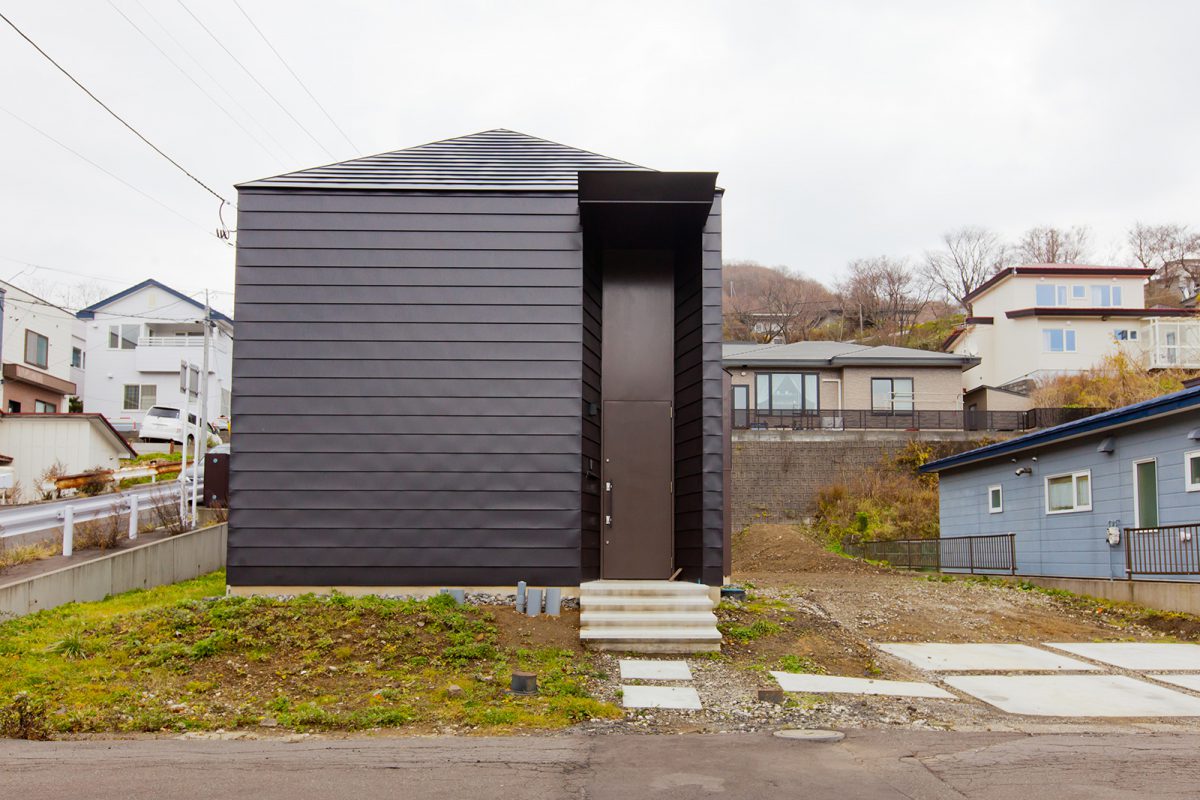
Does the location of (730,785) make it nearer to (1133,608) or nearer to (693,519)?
(693,519)

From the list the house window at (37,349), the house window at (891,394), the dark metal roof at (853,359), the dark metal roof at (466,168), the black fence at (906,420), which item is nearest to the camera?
the dark metal roof at (466,168)

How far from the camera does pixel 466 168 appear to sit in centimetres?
1144

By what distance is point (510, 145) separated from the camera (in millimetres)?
12258

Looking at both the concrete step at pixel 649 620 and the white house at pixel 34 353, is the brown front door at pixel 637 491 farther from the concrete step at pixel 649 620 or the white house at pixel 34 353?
the white house at pixel 34 353

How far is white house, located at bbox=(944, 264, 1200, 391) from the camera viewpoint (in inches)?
1590

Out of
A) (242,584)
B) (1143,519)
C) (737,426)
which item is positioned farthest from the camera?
(737,426)

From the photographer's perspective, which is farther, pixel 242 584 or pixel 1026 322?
pixel 1026 322

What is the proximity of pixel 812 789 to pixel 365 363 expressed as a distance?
23.7 ft

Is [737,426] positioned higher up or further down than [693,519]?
higher up

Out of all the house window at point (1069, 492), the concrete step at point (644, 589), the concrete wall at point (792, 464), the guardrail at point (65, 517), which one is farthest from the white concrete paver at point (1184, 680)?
the concrete wall at point (792, 464)

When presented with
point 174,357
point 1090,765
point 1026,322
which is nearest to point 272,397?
point 1090,765

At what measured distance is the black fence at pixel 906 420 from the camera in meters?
34.1

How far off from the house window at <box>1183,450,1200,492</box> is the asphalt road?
7655 mm

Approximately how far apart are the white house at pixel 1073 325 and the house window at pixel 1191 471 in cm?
2861
